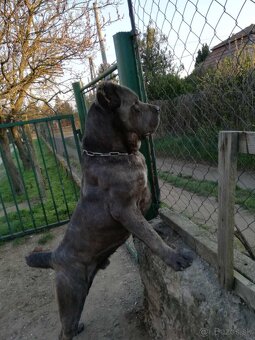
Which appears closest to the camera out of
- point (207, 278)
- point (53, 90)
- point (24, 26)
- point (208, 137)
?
point (207, 278)

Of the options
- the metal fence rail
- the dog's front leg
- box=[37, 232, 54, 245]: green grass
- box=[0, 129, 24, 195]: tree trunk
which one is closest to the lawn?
the dog's front leg

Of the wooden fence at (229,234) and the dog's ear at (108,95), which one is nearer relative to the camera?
the wooden fence at (229,234)

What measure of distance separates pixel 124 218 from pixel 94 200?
11.3 inches

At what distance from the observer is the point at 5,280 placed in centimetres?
469

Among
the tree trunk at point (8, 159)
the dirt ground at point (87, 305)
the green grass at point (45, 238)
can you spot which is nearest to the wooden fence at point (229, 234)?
the dirt ground at point (87, 305)

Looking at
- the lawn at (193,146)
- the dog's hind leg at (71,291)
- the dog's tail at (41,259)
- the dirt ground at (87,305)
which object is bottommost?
the dirt ground at (87,305)

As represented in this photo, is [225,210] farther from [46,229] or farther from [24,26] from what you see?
[24,26]

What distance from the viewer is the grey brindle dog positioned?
2.18m

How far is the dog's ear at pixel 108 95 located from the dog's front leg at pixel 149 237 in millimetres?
683

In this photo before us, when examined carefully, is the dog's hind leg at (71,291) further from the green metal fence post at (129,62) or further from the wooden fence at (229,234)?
the green metal fence post at (129,62)

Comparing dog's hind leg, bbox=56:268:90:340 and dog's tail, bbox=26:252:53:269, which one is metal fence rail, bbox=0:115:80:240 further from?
dog's hind leg, bbox=56:268:90:340

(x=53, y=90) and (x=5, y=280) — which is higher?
(x=53, y=90)

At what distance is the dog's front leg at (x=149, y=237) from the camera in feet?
6.93

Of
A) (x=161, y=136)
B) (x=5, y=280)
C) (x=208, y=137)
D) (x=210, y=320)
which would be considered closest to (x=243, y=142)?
(x=210, y=320)
